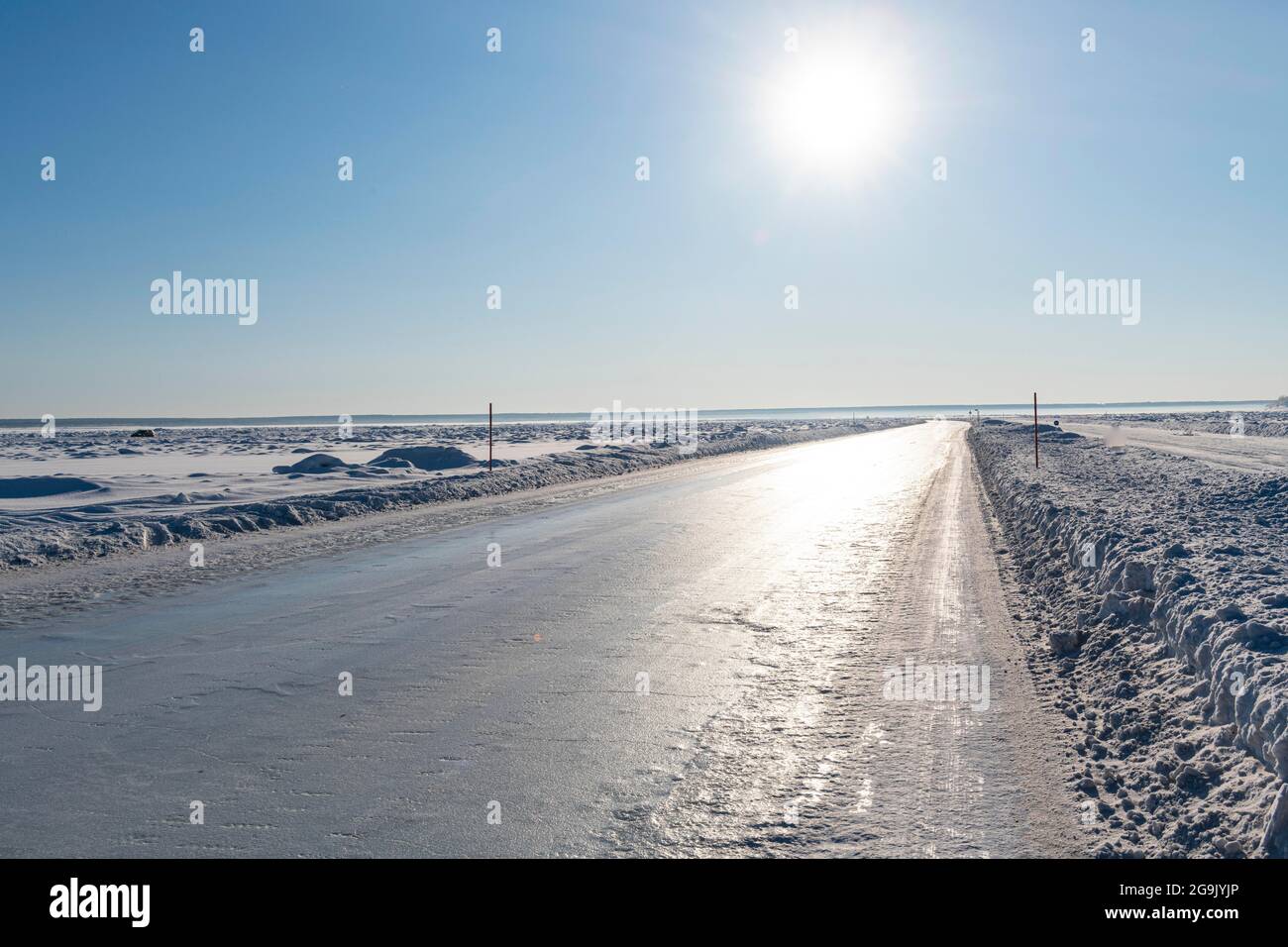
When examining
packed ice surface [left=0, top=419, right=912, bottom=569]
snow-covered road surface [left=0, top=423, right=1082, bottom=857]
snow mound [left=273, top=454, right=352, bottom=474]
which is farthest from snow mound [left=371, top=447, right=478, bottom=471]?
snow-covered road surface [left=0, top=423, right=1082, bottom=857]

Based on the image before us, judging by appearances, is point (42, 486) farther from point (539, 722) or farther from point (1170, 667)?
point (1170, 667)

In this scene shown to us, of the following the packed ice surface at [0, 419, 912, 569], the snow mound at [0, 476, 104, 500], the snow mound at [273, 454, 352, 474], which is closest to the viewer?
the packed ice surface at [0, 419, 912, 569]

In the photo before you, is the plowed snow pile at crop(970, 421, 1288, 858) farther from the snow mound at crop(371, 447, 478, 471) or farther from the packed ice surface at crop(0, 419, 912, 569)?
the snow mound at crop(371, 447, 478, 471)

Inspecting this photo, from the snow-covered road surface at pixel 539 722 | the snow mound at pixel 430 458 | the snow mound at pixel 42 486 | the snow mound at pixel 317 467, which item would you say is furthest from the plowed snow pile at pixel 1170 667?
the snow mound at pixel 430 458

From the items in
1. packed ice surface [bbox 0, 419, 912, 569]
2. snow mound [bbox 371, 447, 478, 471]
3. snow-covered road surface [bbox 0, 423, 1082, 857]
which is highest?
snow mound [bbox 371, 447, 478, 471]

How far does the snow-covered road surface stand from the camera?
430cm

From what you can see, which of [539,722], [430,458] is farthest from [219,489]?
[539,722]

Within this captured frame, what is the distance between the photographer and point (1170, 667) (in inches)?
252

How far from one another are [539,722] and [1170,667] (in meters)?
4.61

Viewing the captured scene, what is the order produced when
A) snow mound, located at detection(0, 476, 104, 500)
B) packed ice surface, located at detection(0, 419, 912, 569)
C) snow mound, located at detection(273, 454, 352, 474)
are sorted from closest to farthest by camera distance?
1. packed ice surface, located at detection(0, 419, 912, 569)
2. snow mound, located at detection(0, 476, 104, 500)
3. snow mound, located at detection(273, 454, 352, 474)

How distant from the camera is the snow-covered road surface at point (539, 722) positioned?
4.30 m

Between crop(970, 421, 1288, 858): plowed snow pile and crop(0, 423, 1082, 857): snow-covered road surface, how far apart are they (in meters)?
0.34

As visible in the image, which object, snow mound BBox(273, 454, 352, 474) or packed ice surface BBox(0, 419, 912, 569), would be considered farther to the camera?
snow mound BBox(273, 454, 352, 474)

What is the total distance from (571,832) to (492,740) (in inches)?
53.7
